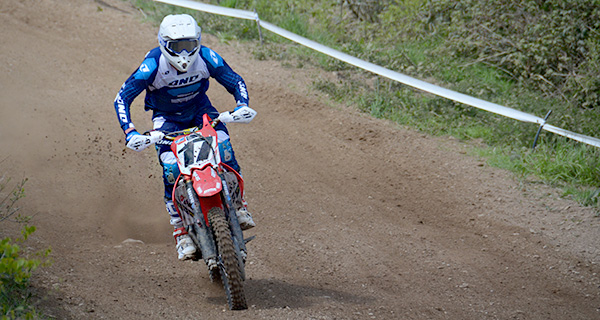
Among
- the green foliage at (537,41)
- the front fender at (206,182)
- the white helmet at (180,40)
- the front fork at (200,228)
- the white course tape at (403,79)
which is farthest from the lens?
the green foliage at (537,41)

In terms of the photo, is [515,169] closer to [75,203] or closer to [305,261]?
[305,261]

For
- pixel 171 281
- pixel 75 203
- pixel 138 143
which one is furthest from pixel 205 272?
pixel 75 203

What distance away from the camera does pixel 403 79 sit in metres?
10.2

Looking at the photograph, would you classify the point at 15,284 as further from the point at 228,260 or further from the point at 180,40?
the point at 180,40

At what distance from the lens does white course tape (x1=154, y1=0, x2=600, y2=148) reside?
8.76 meters

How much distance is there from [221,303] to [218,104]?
5.80 metres

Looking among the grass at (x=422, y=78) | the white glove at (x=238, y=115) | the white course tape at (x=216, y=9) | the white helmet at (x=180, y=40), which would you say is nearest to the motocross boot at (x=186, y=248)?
the white glove at (x=238, y=115)

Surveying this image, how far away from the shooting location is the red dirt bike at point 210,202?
4.87 m

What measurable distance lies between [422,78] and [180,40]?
23.1 feet

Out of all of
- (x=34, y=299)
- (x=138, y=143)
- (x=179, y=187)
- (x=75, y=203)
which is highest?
(x=138, y=143)

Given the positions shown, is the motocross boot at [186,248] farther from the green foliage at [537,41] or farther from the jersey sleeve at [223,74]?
the green foliage at [537,41]

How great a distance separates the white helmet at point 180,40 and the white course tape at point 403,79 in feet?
17.3

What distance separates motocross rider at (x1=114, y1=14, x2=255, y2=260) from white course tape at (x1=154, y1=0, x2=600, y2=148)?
4725 mm

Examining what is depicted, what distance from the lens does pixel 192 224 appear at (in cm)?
532
